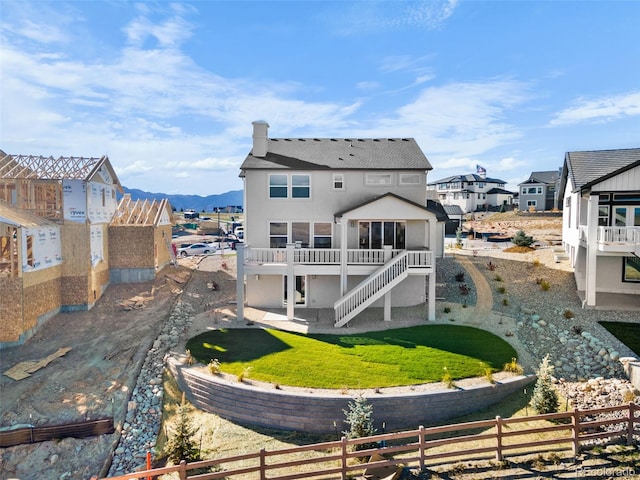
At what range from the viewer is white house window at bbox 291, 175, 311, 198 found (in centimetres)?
1964

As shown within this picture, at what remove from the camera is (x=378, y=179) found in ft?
64.5

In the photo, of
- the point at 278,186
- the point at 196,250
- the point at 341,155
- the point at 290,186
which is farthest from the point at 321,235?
the point at 196,250

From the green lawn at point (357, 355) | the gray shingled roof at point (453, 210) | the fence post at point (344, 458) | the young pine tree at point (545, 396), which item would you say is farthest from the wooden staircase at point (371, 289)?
the gray shingled roof at point (453, 210)

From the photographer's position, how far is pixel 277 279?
19844 millimetres

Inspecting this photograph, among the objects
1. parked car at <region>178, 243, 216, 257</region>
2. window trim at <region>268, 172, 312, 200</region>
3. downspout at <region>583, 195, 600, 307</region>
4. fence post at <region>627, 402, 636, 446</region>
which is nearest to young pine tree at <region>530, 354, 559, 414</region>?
fence post at <region>627, 402, 636, 446</region>

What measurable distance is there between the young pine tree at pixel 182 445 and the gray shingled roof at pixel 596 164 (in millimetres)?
18644

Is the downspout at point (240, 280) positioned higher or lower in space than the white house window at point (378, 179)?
lower

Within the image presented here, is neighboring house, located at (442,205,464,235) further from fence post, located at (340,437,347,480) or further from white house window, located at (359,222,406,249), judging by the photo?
fence post, located at (340,437,347,480)

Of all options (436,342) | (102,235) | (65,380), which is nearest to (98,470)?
(65,380)

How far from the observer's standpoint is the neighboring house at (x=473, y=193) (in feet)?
204

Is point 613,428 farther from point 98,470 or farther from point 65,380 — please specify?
point 65,380

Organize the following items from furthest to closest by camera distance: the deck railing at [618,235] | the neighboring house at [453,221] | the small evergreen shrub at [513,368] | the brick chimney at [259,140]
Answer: the neighboring house at [453,221], the brick chimney at [259,140], the deck railing at [618,235], the small evergreen shrub at [513,368]

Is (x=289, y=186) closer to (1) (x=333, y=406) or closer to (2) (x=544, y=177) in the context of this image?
(1) (x=333, y=406)

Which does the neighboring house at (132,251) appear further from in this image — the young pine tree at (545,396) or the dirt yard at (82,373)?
the young pine tree at (545,396)
